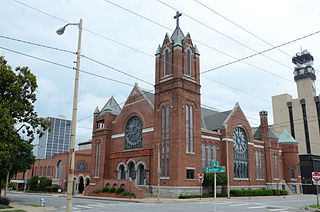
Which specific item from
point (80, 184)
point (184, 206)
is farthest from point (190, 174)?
point (80, 184)

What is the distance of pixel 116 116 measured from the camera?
5362 centimetres

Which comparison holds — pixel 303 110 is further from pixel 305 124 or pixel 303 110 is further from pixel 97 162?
pixel 97 162

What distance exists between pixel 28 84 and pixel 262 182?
43953mm

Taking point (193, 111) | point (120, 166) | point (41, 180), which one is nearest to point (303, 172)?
point (193, 111)

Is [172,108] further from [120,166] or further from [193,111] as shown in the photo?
[120,166]

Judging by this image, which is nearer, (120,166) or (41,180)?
(120,166)

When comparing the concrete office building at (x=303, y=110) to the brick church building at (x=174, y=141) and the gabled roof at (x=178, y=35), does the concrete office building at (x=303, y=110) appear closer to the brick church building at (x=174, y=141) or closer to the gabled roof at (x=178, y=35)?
the brick church building at (x=174, y=141)

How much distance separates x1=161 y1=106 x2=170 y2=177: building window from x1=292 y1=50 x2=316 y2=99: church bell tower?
6111 cm

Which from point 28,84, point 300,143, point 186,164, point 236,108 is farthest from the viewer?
point 300,143

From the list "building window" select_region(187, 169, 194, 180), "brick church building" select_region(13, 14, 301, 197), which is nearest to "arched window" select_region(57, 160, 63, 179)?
"brick church building" select_region(13, 14, 301, 197)

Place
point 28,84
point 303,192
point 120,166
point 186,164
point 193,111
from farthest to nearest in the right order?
point 303,192
point 120,166
point 193,111
point 186,164
point 28,84

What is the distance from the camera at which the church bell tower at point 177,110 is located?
3891cm

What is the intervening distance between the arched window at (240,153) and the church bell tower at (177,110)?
1086 centimetres

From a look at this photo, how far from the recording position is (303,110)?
86.8 m
